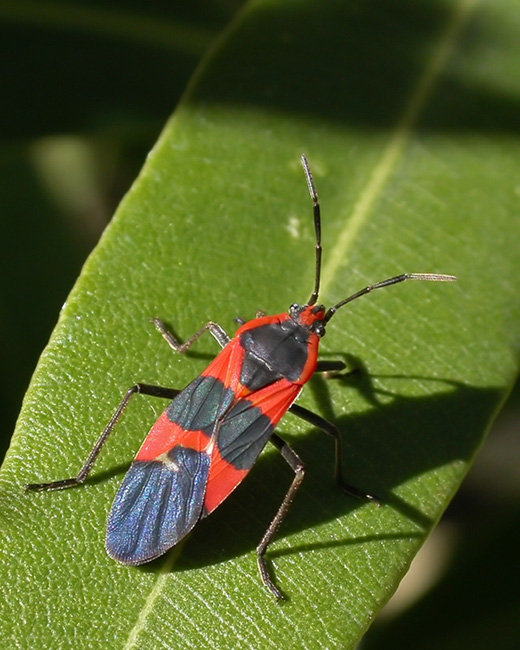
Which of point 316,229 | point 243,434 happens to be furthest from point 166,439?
point 316,229

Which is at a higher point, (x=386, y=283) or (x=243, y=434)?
(x=386, y=283)

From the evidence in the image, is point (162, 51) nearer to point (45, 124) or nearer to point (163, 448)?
point (45, 124)

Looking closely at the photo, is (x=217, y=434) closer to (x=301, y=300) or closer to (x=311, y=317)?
(x=311, y=317)

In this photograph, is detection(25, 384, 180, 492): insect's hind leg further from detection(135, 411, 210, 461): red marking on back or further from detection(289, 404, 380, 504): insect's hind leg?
detection(289, 404, 380, 504): insect's hind leg


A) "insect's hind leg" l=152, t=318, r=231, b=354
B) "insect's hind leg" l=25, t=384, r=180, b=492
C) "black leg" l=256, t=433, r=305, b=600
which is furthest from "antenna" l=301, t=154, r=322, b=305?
"insect's hind leg" l=25, t=384, r=180, b=492

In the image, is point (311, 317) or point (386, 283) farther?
point (386, 283)

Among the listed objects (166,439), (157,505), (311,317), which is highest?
(311,317)

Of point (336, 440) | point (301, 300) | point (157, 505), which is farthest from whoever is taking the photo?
point (301, 300)
